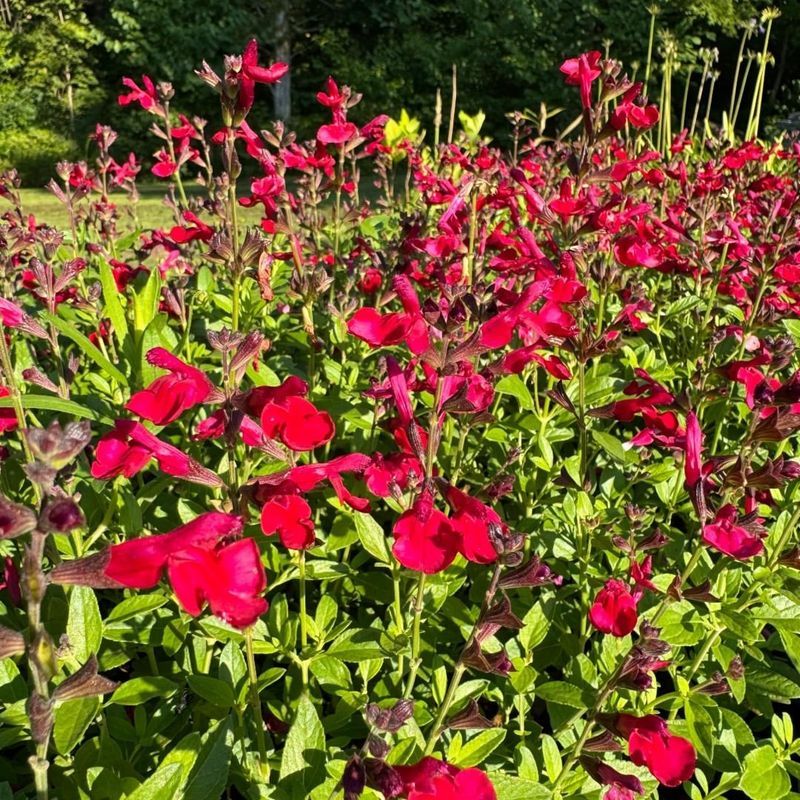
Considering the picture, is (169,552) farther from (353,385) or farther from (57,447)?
(353,385)

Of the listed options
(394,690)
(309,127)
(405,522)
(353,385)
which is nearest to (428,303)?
(405,522)

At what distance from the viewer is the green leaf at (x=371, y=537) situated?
1651 mm

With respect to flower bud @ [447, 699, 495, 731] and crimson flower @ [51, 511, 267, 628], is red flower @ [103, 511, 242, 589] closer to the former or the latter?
crimson flower @ [51, 511, 267, 628]

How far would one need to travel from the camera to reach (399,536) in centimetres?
118

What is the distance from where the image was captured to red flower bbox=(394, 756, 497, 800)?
3.13 feet

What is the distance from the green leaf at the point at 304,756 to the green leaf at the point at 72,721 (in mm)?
318

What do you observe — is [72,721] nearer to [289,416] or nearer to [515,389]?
[289,416]

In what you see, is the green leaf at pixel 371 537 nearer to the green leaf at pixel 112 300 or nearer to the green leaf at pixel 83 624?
the green leaf at pixel 83 624

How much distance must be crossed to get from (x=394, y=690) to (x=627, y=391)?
3.09 feet

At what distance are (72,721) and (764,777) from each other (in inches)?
52.1

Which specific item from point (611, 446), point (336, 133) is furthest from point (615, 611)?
point (336, 133)

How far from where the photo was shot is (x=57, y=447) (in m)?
0.77

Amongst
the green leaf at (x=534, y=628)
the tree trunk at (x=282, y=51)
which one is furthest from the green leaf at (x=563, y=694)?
the tree trunk at (x=282, y=51)

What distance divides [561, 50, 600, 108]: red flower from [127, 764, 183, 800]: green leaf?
1935 millimetres
